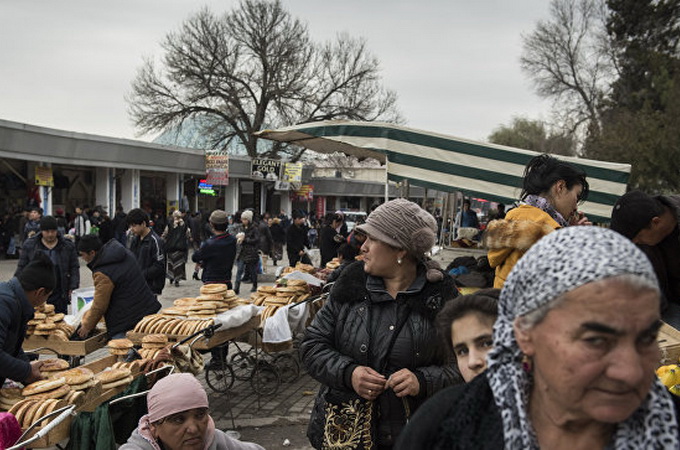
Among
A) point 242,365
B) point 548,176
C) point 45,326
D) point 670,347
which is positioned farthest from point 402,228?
point 242,365

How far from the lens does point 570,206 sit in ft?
11.2

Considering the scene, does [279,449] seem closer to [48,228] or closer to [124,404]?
[124,404]

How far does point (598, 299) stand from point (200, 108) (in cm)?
3690

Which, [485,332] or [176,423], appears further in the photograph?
[176,423]

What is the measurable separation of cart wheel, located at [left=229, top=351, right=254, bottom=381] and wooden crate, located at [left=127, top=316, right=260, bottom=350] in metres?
1.14

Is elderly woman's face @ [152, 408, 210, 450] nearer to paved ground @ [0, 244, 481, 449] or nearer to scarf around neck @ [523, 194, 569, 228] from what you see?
scarf around neck @ [523, 194, 569, 228]

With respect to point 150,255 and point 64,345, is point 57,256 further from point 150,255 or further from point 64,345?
point 64,345

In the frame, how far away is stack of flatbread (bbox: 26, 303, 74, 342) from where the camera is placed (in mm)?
5578

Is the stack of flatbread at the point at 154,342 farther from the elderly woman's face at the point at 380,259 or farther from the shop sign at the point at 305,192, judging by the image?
the shop sign at the point at 305,192

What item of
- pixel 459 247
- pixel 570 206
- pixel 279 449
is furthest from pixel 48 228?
pixel 570 206

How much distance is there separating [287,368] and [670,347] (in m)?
5.61

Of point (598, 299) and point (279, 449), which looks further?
point (279, 449)

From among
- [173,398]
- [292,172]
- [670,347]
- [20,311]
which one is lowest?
[173,398]

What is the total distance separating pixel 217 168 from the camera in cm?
2898
